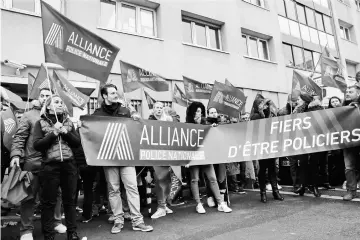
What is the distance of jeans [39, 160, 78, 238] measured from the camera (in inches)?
136

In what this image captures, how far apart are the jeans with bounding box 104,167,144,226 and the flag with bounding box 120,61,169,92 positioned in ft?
10.6

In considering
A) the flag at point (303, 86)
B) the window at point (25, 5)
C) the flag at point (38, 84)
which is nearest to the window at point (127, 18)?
the window at point (25, 5)

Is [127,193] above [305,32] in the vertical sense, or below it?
below

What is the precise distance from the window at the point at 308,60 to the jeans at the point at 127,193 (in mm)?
15257

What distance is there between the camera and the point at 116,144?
4449 mm

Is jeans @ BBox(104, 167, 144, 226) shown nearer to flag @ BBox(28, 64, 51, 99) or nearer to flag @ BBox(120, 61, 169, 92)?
flag @ BBox(28, 64, 51, 99)

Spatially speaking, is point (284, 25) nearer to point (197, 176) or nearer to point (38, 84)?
point (197, 176)

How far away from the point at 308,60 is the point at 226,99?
475 inches

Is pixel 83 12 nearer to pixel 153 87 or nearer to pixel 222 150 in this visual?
pixel 153 87

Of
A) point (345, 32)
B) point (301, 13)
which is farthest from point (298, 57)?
point (345, 32)

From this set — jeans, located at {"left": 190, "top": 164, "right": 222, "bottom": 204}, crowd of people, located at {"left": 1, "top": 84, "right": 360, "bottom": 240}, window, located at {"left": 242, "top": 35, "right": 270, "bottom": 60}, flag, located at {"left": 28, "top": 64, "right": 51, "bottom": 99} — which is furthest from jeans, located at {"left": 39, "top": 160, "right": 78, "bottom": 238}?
window, located at {"left": 242, "top": 35, "right": 270, "bottom": 60}

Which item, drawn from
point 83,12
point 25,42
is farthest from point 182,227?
point 83,12

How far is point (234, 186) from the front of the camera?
7.07 meters

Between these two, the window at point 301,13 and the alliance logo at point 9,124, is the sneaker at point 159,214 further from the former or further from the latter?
the window at point 301,13
